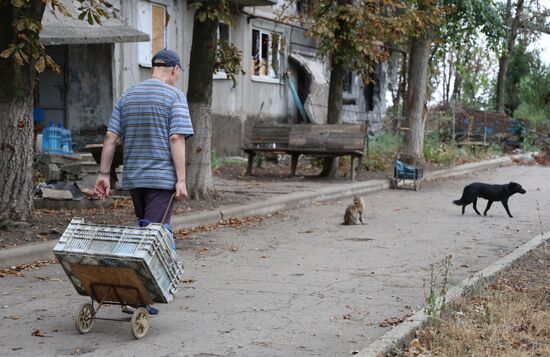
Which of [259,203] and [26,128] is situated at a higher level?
[26,128]

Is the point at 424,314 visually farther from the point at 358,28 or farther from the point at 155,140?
the point at 358,28

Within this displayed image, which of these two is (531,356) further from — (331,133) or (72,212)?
(331,133)

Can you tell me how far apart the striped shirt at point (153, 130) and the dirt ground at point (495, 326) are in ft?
7.13

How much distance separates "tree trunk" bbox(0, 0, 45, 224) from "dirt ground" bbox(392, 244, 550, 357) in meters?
5.25

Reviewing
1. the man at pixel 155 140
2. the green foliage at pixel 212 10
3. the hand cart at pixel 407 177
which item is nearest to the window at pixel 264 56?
the hand cart at pixel 407 177

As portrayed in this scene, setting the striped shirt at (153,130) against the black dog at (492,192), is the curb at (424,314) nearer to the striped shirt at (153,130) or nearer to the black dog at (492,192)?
the striped shirt at (153,130)

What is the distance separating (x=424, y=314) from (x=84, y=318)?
7.95 ft

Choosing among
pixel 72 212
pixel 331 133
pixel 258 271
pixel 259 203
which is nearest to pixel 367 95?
pixel 331 133

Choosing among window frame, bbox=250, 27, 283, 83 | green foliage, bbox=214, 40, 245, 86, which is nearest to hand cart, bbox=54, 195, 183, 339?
green foliage, bbox=214, 40, 245, 86

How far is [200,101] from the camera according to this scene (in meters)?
13.0

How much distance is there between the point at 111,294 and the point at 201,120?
23.8 ft

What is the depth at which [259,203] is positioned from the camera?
13.5m

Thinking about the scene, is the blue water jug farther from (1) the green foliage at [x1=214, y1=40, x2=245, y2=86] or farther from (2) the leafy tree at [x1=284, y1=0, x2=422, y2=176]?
(2) the leafy tree at [x1=284, y1=0, x2=422, y2=176]

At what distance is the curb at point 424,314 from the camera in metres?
5.51
